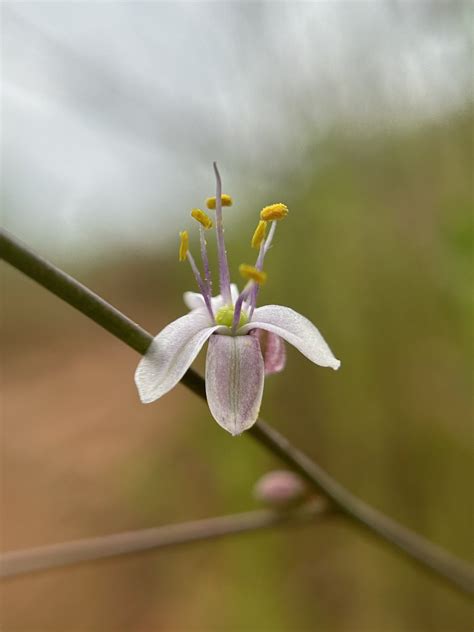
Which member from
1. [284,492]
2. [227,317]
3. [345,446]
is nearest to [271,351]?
[227,317]

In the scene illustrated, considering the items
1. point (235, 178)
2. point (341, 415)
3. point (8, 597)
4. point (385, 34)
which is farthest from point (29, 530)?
point (385, 34)

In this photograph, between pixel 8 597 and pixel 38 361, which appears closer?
pixel 8 597

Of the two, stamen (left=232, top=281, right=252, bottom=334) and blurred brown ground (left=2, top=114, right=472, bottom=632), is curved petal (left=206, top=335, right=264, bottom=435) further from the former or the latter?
blurred brown ground (left=2, top=114, right=472, bottom=632)

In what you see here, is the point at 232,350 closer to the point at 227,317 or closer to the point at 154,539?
the point at 227,317

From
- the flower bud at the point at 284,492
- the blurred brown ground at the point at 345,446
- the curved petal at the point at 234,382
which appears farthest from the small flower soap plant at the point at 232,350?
the blurred brown ground at the point at 345,446

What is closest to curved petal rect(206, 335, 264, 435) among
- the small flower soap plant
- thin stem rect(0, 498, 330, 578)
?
the small flower soap plant

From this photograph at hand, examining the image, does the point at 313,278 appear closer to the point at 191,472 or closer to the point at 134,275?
the point at 191,472

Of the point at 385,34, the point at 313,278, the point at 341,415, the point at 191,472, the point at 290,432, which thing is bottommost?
the point at 191,472

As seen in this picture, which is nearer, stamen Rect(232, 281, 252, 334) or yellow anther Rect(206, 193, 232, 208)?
stamen Rect(232, 281, 252, 334)
